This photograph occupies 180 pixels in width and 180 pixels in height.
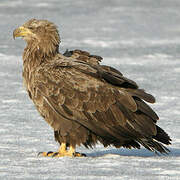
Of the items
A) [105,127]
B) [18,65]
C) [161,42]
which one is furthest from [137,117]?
[161,42]

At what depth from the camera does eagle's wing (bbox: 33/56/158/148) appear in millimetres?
7781

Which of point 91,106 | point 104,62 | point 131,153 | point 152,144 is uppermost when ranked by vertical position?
point 91,106

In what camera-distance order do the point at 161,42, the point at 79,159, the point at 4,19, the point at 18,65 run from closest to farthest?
the point at 79,159 < the point at 18,65 < the point at 161,42 < the point at 4,19

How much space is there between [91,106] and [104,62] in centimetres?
733

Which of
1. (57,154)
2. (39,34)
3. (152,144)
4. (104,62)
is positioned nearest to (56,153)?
(57,154)

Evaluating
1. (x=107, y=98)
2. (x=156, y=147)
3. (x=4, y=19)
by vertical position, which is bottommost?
(x=4, y=19)

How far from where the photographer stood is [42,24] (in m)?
8.43

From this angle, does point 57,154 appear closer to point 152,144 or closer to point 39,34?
point 152,144

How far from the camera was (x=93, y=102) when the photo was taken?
25.7ft

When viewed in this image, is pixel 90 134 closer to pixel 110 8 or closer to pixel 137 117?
pixel 137 117

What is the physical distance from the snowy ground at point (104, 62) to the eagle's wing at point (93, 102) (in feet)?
1.13

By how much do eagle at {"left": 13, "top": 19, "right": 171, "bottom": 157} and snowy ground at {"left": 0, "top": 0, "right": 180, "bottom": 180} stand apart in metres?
0.25

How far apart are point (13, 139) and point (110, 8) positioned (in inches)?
505

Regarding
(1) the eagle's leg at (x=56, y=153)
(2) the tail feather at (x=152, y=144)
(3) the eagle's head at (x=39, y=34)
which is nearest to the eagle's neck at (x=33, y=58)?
(3) the eagle's head at (x=39, y=34)
